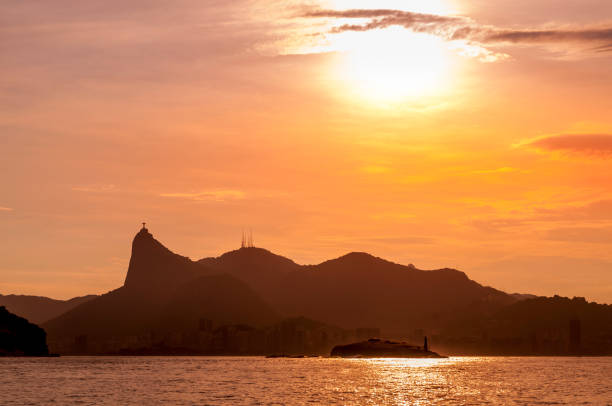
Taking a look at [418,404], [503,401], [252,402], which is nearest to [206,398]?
[252,402]

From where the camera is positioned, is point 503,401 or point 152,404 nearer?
point 152,404

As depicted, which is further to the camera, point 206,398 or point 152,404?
point 206,398

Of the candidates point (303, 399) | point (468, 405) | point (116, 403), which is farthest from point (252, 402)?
point (468, 405)

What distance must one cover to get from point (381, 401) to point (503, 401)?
83.9 feet

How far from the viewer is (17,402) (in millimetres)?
189125

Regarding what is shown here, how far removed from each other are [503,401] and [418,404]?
19156 millimetres

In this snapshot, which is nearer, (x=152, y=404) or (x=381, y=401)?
(x=152, y=404)

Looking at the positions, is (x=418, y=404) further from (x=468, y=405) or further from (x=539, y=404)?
(x=539, y=404)

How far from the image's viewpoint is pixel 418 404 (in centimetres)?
19112

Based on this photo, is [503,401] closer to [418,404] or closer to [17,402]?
[418,404]

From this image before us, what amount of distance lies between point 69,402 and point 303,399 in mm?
47747

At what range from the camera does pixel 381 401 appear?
7800 inches

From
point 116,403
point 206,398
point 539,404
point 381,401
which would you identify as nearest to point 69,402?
point 116,403

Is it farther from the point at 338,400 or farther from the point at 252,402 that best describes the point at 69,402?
the point at 338,400
